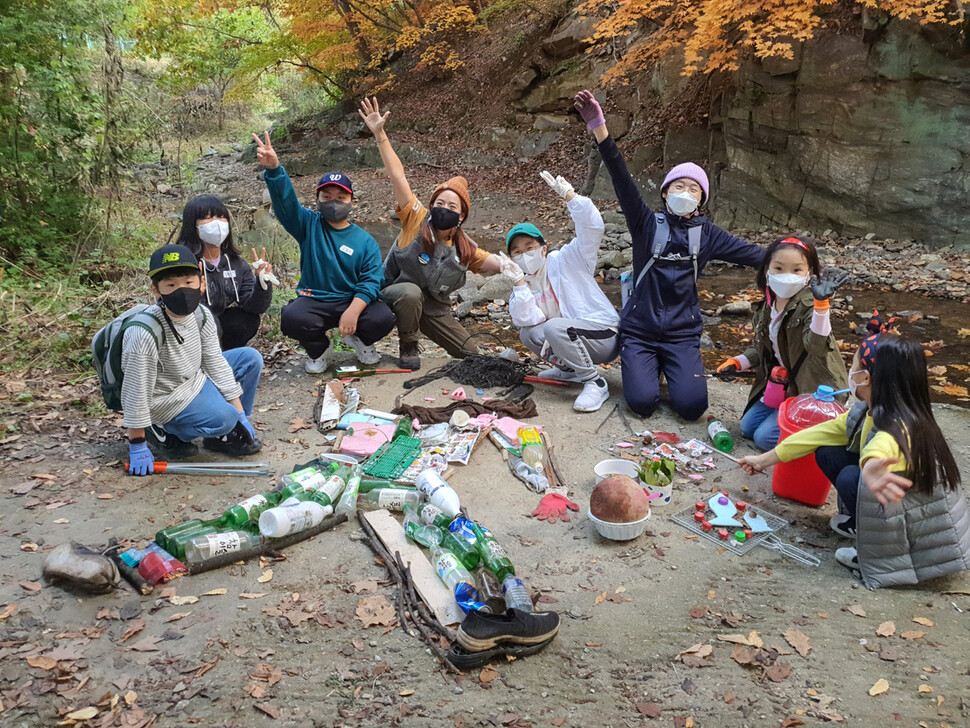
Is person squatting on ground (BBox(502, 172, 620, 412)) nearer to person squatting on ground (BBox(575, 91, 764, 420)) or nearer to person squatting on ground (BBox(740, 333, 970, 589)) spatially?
person squatting on ground (BBox(575, 91, 764, 420))

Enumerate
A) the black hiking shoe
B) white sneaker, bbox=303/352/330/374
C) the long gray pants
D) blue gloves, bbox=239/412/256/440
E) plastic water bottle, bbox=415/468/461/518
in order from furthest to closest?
white sneaker, bbox=303/352/330/374
the long gray pants
blue gloves, bbox=239/412/256/440
plastic water bottle, bbox=415/468/461/518
the black hiking shoe

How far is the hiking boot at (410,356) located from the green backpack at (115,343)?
2.20 metres

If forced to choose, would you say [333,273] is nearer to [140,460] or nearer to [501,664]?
[140,460]

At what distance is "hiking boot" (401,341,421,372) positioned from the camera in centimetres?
577

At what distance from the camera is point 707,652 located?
9.15ft

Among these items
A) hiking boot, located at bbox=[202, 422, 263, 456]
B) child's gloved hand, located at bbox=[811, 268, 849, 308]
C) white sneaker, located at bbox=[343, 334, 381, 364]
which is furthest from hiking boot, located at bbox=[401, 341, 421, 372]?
child's gloved hand, located at bbox=[811, 268, 849, 308]

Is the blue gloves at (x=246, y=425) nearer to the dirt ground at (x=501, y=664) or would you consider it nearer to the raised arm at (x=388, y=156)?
the dirt ground at (x=501, y=664)

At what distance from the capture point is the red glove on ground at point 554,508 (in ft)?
12.6

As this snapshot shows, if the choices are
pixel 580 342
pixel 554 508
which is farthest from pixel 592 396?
pixel 554 508

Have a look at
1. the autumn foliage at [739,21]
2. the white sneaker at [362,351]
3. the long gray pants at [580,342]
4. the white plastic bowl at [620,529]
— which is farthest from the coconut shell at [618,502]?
the autumn foliage at [739,21]

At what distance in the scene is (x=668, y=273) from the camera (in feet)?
16.4

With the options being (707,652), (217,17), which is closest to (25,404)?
(707,652)

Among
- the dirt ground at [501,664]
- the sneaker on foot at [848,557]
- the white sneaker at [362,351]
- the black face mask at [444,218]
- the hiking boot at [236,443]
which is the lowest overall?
the dirt ground at [501,664]

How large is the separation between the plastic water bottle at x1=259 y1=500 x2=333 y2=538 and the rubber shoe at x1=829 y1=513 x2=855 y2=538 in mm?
2623
